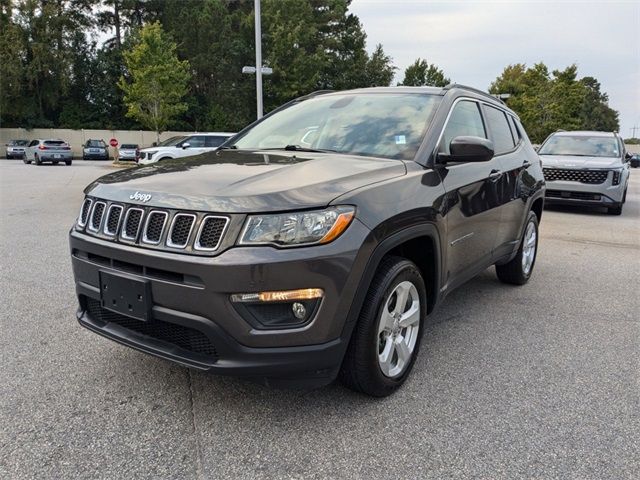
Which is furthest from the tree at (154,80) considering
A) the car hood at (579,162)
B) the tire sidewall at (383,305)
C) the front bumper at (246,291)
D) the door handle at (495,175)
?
the front bumper at (246,291)

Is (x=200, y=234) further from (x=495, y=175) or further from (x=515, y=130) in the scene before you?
(x=515, y=130)

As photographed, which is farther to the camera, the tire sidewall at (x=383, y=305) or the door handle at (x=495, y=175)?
the door handle at (x=495, y=175)

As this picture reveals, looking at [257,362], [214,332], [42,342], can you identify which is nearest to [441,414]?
[257,362]

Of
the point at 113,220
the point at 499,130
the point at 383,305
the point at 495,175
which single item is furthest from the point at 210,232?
the point at 499,130

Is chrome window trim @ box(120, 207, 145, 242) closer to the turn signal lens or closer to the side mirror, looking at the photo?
the turn signal lens

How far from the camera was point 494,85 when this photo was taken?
60969mm

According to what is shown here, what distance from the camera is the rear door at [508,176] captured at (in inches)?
176

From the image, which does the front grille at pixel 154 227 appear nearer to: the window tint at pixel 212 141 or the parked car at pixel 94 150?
the window tint at pixel 212 141

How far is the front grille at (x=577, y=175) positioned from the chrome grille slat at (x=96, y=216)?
33.9ft

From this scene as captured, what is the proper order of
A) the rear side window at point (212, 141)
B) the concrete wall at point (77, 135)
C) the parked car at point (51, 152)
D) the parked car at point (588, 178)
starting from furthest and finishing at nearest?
1. the concrete wall at point (77, 135)
2. the parked car at point (51, 152)
3. the rear side window at point (212, 141)
4. the parked car at point (588, 178)

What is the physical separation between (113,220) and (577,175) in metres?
10.5

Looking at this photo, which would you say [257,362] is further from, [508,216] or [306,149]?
[508,216]

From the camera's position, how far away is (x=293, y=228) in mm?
2406

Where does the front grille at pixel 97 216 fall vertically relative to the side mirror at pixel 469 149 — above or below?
below
